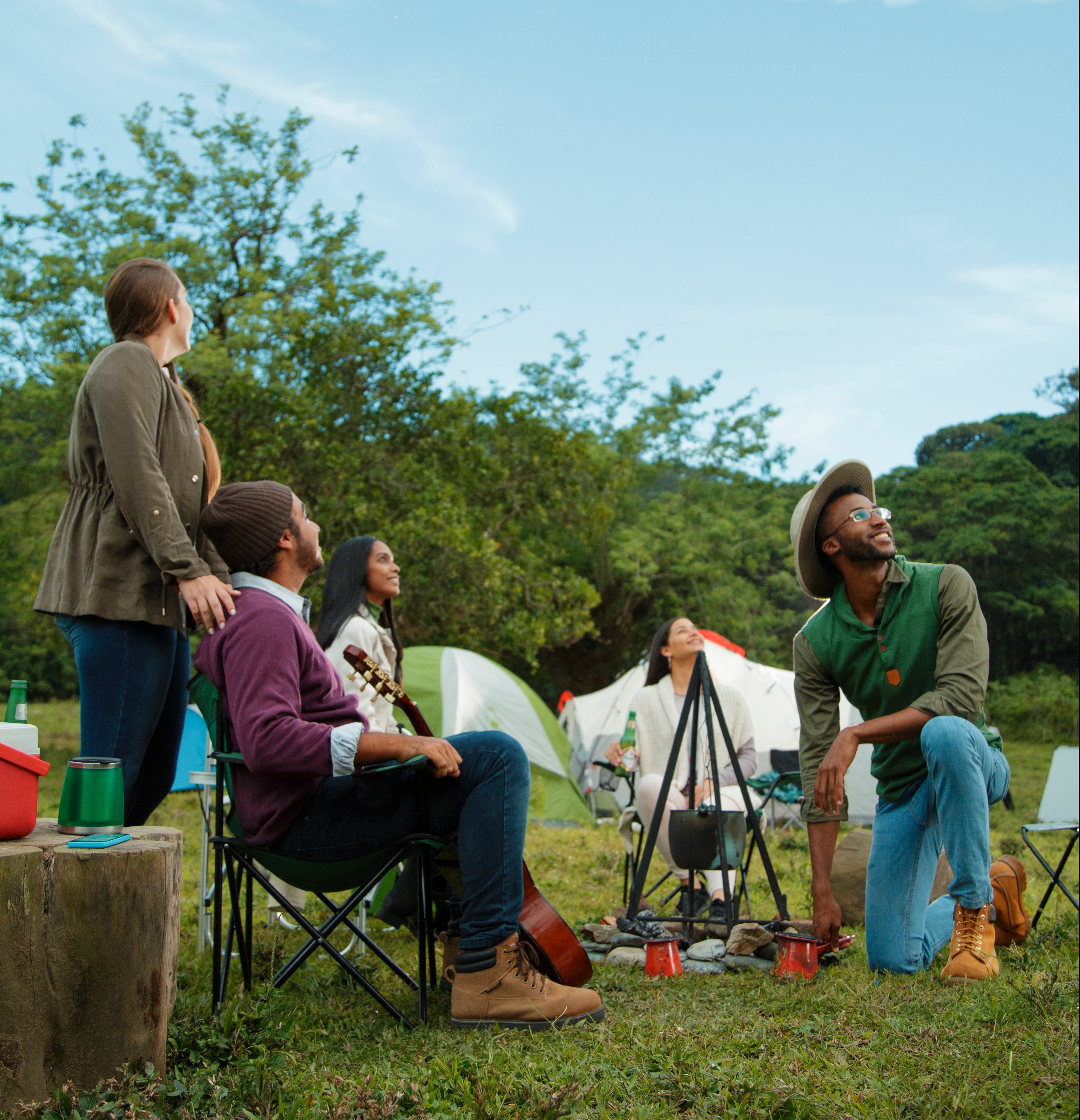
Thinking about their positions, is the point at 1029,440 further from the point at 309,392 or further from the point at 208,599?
the point at 208,599

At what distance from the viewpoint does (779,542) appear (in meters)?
19.9

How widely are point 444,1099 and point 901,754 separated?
1806 millimetres

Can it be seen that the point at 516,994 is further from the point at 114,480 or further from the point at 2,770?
the point at 114,480

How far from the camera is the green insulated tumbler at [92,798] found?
200 centimetres

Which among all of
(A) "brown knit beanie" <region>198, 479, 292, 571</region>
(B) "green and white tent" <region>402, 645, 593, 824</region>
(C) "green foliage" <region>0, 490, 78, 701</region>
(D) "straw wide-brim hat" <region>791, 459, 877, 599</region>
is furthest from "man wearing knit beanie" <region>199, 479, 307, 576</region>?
(C) "green foliage" <region>0, 490, 78, 701</region>

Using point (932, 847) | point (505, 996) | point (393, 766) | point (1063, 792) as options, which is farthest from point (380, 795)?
point (1063, 792)

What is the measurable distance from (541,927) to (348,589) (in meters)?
1.85

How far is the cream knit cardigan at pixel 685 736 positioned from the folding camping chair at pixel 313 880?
7.14 ft

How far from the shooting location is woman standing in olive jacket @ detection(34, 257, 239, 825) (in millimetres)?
2451

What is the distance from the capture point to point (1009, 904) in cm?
333

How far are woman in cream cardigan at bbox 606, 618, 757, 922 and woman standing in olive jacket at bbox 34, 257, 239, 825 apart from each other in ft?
7.50

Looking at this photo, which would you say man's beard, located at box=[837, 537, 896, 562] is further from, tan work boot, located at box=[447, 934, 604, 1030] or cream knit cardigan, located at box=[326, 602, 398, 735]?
cream knit cardigan, located at box=[326, 602, 398, 735]

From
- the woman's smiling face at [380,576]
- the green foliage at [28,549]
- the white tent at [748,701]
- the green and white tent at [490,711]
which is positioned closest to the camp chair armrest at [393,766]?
the woman's smiling face at [380,576]

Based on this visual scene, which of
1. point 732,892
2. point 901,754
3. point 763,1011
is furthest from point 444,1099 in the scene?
point 732,892
